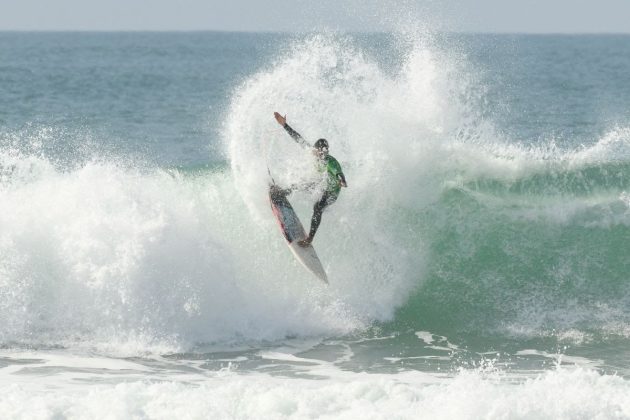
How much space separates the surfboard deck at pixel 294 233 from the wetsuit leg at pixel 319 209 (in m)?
0.29

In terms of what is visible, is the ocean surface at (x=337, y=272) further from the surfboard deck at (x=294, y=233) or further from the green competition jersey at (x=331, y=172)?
the green competition jersey at (x=331, y=172)

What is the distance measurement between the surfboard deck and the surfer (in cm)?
10

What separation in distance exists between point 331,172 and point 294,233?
1137 millimetres

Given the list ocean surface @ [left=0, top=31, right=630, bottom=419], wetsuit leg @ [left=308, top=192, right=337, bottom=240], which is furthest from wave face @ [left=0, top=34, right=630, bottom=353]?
wetsuit leg @ [left=308, top=192, right=337, bottom=240]

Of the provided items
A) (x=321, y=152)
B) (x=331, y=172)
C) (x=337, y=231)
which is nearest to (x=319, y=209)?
(x=331, y=172)

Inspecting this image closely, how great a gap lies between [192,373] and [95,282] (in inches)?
85.6

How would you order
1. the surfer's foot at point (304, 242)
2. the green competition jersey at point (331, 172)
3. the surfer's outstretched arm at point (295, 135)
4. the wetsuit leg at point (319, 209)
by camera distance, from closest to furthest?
the surfer's outstretched arm at point (295, 135) < the green competition jersey at point (331, 172) < the wetsuit leg at point (319, 209) < the surfer's foot at point (304, 242)

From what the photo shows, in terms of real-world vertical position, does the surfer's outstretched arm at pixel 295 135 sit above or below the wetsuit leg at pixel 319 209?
above

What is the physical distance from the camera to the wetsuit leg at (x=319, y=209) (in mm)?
12578

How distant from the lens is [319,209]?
12.7 metres

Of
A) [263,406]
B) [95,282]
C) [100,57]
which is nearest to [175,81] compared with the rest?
[100,57]

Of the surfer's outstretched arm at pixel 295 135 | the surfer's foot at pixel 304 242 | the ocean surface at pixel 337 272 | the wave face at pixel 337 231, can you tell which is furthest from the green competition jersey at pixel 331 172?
the wave face at pixel 337 231

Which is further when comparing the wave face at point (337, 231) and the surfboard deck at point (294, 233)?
the surfboard deck at point (294, 233)

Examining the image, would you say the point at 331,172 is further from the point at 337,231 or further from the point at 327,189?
the point at 337,231
